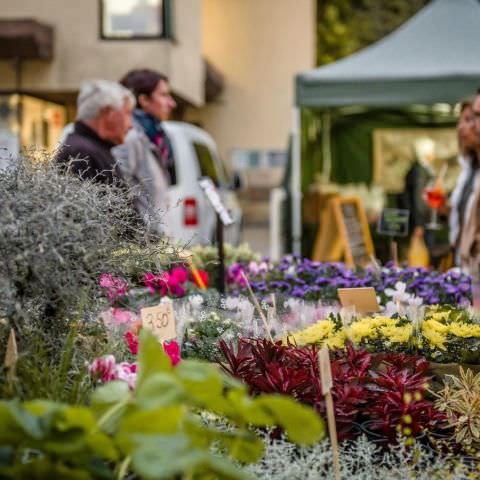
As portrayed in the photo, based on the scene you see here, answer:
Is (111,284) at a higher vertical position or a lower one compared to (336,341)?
higher

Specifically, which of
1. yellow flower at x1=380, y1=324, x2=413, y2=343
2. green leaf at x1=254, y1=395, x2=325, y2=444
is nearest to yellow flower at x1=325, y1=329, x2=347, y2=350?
yellow flower at x1=380, y1=324, x2=413, y2=343

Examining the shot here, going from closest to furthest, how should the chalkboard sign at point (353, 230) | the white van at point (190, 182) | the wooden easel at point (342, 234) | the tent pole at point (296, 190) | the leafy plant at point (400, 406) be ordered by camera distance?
the leafy plant at point (400, 406), the chalkboard sign at point (353, 230), the wooden easel at point (342, 234), the tent pole at point (296, 190), the white van at point (190, 182)

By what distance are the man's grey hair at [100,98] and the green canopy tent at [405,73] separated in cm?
375

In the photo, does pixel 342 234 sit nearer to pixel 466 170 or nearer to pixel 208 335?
pixel 466 170

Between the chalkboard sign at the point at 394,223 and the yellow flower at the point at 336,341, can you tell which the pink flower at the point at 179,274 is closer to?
the yellow flower at the point at 336,341

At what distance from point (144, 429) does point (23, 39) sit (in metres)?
13.3

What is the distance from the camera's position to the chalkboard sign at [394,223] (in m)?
7.59

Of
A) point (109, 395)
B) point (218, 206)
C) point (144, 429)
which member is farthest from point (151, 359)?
point (218, 206)

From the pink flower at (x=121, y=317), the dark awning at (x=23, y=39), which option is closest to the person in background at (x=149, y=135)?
the pink flower at (x=121, y=317)

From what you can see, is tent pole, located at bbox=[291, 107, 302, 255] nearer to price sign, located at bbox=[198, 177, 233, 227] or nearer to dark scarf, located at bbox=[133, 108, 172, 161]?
dark scarf, located at bbox=[133, 108, 172, 161]

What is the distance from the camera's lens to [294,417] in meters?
2.39

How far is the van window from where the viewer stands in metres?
12.3

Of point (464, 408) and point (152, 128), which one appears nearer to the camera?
point (464, 408)

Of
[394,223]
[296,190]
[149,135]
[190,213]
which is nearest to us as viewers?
[149,135]
